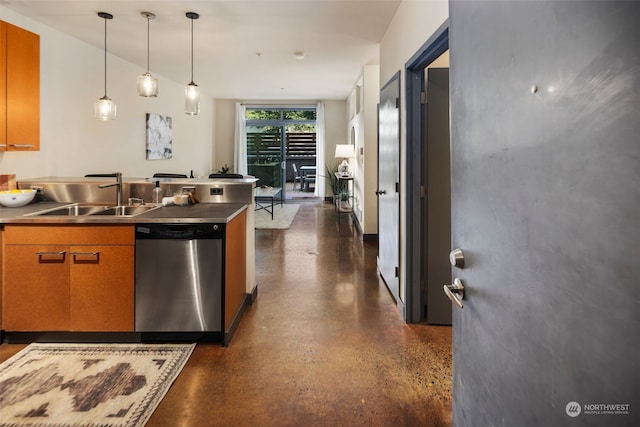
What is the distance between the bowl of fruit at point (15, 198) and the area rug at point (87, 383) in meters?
1.13

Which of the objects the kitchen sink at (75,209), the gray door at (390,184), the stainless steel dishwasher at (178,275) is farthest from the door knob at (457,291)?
the kitchen sink at (75,209)

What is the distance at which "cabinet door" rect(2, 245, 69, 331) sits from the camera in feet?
8.80

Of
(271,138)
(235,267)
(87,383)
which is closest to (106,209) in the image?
(235,267)

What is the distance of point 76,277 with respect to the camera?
106 inches

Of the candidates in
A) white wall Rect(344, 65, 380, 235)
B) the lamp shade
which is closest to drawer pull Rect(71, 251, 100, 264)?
white wall Rect(344, 65, 380, 235)

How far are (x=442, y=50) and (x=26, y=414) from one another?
298 cm

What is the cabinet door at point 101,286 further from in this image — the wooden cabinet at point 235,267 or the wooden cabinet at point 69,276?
the wooden cabinet at point 235,267

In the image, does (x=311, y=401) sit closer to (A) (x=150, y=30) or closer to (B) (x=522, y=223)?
(B) (x=522, y=223)

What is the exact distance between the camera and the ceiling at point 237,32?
364 centimetres

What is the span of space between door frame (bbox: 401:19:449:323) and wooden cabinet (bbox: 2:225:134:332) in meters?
1.97

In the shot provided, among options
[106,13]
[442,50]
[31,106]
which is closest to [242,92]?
[106,13]

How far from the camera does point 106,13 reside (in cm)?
383

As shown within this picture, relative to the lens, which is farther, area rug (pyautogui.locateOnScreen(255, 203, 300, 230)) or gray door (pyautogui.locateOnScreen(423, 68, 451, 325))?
area rug (pyautogui.locateOnScreen(255, 203, 300, 230))

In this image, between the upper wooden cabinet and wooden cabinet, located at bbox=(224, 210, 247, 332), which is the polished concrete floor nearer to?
wooden cabinet, located at bbox=(224, 210, 247, 332)
